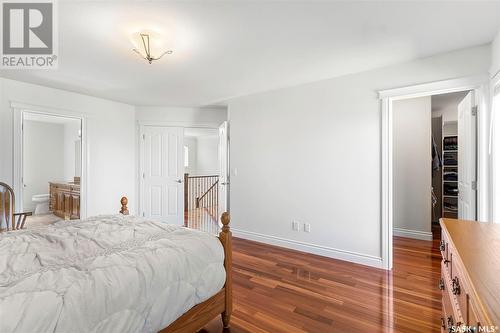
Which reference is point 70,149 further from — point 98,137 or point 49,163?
point 98,137

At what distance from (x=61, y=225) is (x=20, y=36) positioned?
5.68 ft

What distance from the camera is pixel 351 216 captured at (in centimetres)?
322

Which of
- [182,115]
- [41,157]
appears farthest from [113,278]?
[41,157]

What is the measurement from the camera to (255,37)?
2264mm

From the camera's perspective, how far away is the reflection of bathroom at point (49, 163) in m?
5.70

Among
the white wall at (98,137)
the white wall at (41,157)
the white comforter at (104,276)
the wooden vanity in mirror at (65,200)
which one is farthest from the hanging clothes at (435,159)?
the white wall at (41,157)

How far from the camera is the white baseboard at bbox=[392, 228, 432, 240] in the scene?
13.2ft

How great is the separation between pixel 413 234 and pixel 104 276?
4.54 meters

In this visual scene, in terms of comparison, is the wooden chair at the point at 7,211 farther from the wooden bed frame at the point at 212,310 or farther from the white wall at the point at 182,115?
the wooden bed frame at the point at 212,310

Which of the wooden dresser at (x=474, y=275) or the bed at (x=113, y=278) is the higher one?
the wooden dresser at (x=474, y=275)

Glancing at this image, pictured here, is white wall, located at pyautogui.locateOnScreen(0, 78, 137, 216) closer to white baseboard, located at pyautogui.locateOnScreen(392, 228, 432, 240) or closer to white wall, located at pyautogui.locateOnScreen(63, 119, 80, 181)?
white wall, located at pyautogui.locateOnScreen(63, 119, 80, 181)

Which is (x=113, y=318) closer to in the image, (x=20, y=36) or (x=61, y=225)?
(x=61, y=225)

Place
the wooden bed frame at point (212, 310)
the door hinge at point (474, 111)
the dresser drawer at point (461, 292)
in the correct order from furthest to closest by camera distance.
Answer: the door hinge at point (474, 111)
the wooden bed frame at point (212, 310)
the dresser drawer at point (461, 292)

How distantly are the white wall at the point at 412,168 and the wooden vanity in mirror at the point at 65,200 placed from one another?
5955mm
